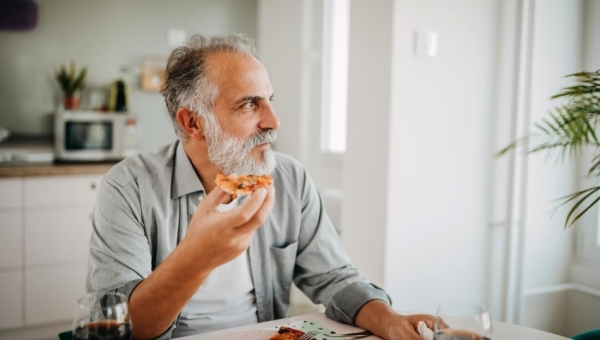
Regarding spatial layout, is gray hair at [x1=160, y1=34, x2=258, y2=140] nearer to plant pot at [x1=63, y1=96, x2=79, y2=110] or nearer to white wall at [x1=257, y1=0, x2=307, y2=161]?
white wall at [x1=257, y1=0, x2=307, y2=161]

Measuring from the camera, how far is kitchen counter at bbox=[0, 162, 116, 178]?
2.81m

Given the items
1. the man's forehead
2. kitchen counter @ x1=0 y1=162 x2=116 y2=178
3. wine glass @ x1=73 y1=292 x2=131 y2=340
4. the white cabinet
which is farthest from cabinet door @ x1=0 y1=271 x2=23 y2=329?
wine glass @ x1=73 y1=292 x2=131 y2=340

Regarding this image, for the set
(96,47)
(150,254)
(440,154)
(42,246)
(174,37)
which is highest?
(174,37)

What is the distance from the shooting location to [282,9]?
3578 mm

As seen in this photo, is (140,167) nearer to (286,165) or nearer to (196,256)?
(286,165)

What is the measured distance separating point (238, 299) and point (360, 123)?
1.20 meters

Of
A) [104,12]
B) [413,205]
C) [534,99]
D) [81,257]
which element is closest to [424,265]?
[413,205]

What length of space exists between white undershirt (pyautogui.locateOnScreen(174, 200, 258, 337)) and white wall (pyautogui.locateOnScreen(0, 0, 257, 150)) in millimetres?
2343

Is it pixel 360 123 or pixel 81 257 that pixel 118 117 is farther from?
pixel 360 123

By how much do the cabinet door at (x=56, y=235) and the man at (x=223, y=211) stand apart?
1622 millimetres

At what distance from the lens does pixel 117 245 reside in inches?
51.5

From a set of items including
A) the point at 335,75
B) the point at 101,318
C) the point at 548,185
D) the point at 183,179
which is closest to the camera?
the point at 101,318

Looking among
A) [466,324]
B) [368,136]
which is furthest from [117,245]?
[368,136]

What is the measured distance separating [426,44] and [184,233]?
139 centimetres
